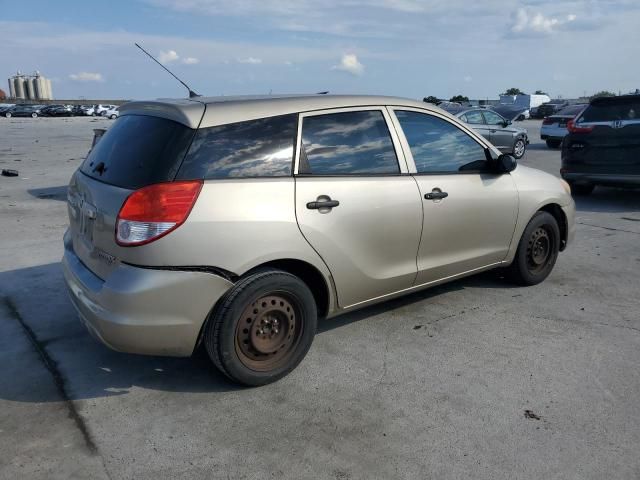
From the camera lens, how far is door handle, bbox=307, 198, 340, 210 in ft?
11.2

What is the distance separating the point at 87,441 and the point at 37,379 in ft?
2.82

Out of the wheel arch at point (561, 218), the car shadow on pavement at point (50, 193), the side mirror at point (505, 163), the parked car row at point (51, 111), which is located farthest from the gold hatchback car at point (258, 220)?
the parked car row at point (51, 111)

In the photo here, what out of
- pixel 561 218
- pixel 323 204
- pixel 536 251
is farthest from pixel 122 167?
pixel 561 218

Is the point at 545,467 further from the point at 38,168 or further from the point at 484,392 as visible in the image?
the point at 38,168

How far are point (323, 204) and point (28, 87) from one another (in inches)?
5947

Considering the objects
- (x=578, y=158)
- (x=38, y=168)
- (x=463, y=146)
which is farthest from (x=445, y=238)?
(x=38, y=168)

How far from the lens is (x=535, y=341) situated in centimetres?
404

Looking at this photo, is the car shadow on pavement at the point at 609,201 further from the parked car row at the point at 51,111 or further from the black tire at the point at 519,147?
the parked car row at the point at 51,111

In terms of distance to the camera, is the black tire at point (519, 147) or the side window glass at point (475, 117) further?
the black tire at point (519, 147)

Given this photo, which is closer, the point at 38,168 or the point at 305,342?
the point at 305,342

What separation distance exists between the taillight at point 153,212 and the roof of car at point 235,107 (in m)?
0.43

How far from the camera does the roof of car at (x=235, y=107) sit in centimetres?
322

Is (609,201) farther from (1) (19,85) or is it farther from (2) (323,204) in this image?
(1) (19,85)

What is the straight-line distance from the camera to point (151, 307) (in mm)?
2984
